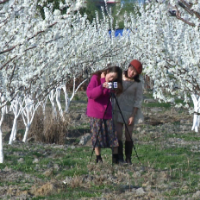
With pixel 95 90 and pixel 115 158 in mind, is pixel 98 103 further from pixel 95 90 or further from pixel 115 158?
pixel 115 158

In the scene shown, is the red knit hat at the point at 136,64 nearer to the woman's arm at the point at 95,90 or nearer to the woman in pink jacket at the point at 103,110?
the woman in pink jacket at the point at 103,110

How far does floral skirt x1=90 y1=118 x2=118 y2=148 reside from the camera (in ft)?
21.7

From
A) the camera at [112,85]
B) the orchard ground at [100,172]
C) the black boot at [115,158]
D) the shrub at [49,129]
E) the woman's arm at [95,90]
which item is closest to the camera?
the orchard ground at [100,172]

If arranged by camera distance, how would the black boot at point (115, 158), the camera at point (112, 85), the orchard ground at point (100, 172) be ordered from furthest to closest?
the black boot at point (115, 158) → the camera at point (112, 85) → the orchard ground at point (100, 172)

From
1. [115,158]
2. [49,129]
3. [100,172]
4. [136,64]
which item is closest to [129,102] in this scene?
[136,64]

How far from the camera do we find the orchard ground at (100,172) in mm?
5250

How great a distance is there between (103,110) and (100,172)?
925 mm

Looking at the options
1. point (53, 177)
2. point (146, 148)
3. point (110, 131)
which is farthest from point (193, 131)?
point (53, 177)

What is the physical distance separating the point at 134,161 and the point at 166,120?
7.29 metres

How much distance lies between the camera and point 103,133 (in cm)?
665

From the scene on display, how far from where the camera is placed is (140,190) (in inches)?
205

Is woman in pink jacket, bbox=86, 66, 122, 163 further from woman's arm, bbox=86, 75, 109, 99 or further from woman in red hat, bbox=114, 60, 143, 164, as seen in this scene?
woman in red hat, bbox=114, 60, 143, 164

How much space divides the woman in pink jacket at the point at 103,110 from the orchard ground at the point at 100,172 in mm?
348

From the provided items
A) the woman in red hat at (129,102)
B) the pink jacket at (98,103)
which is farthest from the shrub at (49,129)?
the pink jacket at (98,103)
